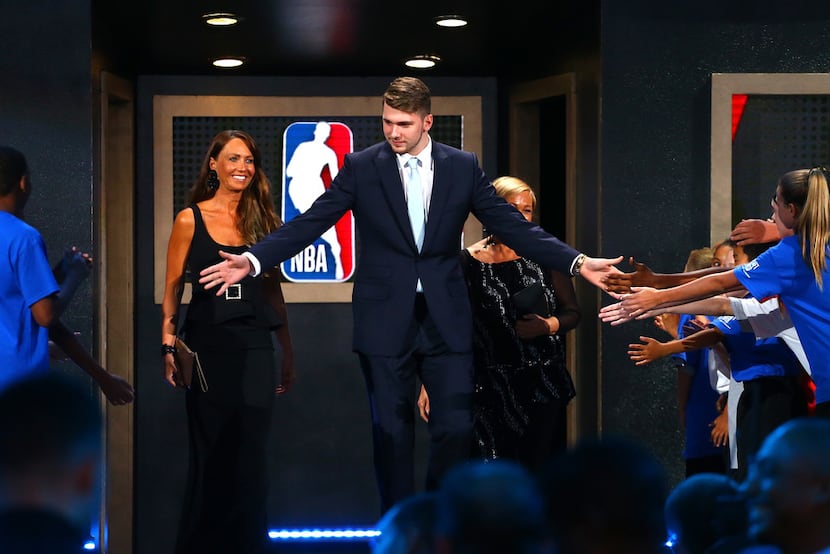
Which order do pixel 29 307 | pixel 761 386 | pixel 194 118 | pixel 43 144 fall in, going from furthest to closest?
pixel 194 118 < pixel 43 144 < pixel 761 386 < pixel 29 307

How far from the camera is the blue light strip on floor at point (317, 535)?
7203 millimetres

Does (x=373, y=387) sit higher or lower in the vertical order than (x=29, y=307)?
lower

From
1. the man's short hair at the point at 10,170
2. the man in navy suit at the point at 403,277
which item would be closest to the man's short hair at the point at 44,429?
the man in navy suit at the point at 403,277

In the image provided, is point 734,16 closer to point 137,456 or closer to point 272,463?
point 272,463

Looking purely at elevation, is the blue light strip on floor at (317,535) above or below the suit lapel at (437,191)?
below

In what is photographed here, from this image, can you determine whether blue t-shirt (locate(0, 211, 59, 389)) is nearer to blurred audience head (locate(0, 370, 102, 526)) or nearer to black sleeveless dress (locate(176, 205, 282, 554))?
black sleeveless dress (locate(176, 205, 282, 554))

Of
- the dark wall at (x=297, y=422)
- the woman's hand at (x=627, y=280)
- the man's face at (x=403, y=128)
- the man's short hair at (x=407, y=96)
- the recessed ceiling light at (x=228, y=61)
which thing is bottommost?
the dark wall at (x=297, y=422)

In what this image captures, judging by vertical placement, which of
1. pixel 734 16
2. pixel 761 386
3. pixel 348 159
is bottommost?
pixel 761 386

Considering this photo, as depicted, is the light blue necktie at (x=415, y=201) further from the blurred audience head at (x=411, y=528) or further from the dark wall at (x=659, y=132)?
the blurred audience head at (x=411, y=528)

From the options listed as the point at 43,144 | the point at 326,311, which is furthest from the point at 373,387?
the point at 326,311

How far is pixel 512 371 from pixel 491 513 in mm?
3555

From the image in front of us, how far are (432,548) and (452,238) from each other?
2.80 meters

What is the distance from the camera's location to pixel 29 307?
4453 millimetres

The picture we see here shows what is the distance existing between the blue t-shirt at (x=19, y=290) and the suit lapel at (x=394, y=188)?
123 centimetres
